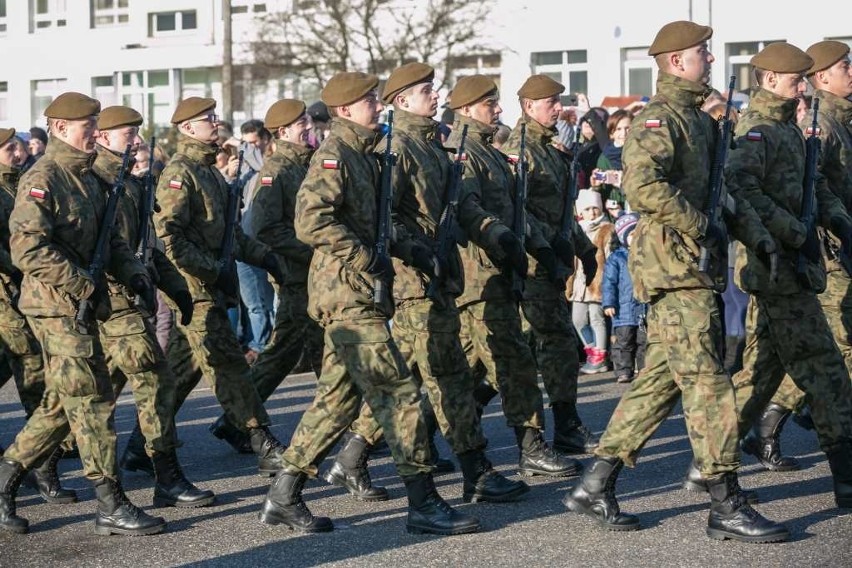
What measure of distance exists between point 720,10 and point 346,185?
24600 mm

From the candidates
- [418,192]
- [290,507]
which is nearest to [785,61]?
[418,192]

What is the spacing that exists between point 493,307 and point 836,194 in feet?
6.20

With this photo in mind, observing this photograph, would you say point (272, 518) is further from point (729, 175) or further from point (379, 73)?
point (379, 73)

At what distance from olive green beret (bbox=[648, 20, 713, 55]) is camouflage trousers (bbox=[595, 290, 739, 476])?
1088 mm

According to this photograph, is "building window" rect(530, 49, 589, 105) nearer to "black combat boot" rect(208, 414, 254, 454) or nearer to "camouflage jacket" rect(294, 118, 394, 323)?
"black combat boot" rect(208, 414, 254, 454)

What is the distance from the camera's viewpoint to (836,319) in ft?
28.1

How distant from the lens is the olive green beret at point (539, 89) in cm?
927

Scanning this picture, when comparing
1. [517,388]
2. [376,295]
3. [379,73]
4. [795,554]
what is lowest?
[795,554]

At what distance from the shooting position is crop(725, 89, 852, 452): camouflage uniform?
7.41m

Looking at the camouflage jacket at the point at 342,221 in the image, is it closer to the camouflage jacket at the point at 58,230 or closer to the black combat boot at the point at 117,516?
the camouflage jacket at the point at 58,230

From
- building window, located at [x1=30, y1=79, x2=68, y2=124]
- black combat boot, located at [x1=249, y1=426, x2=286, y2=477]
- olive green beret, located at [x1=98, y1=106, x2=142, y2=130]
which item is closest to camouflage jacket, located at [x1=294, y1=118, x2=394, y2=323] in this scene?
olive green beret, located at [x1=98, y1=106, x2=142, y2=130]

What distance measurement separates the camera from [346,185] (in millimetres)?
7184

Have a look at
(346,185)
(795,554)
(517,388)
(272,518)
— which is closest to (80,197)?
(346,185)

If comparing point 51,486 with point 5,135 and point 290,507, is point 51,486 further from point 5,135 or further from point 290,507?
point 5,135
